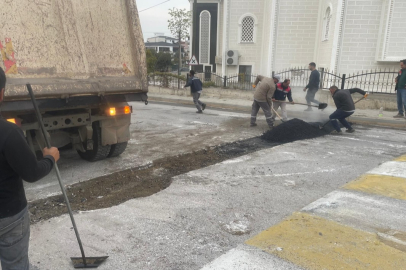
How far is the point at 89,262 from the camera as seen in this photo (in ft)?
9.65

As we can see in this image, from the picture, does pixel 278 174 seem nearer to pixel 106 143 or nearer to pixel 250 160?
pixel 250 160

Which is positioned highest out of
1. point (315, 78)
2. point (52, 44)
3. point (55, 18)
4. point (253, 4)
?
point (253, 4)

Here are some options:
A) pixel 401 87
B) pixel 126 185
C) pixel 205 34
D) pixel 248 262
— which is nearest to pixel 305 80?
pixel 401 87

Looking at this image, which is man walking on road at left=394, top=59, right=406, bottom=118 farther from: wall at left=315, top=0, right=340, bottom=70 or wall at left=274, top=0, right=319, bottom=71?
wall at left=274, top=0, right=319, bottom=71

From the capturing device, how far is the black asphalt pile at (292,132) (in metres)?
7.90

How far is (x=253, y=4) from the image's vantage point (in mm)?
22328

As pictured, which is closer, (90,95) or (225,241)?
(225,241)

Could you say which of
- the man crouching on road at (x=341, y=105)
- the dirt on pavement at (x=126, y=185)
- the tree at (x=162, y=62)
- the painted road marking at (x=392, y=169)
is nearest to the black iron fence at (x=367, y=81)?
the man crouching on road at (x=341, y=105)

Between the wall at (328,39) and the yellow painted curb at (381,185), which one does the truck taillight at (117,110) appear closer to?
the yellow painted curb at (381,185)

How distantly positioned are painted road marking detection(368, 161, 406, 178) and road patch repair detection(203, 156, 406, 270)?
2.47ft

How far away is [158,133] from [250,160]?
3134 millimetres

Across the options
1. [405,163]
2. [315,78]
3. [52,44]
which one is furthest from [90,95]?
[315,78]

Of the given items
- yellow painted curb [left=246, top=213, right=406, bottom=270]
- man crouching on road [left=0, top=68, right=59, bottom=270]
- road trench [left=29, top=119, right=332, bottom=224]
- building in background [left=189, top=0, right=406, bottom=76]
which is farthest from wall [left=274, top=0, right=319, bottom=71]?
man crouching on road [left=0, top=68, right=59, bottom=270]

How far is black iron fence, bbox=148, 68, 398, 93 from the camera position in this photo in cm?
1356
